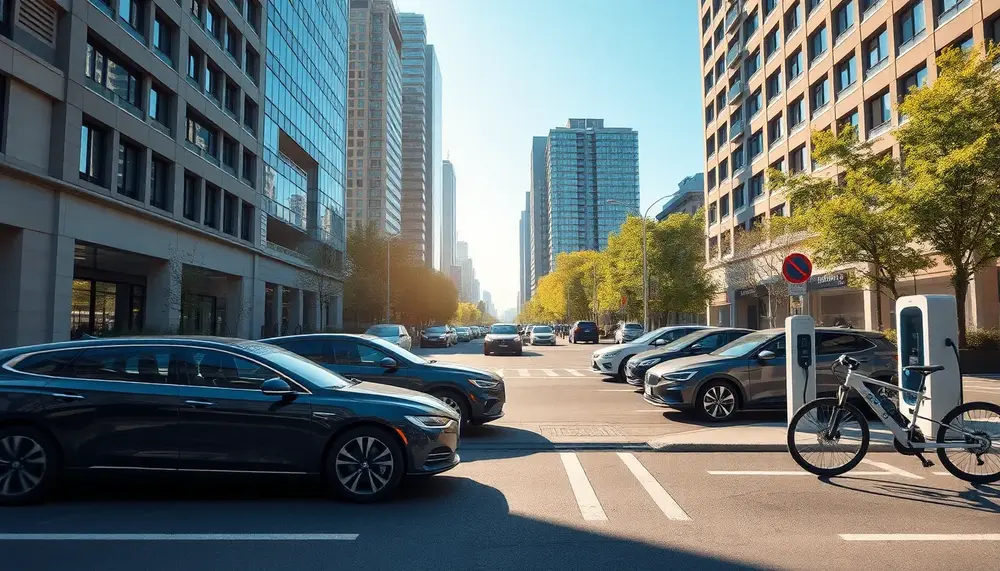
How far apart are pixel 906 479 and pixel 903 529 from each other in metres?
1.86

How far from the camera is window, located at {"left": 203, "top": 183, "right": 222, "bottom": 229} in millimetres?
30266

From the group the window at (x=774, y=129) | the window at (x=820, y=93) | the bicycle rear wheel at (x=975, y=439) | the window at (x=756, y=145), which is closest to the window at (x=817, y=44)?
the window at (x=820, y=93)

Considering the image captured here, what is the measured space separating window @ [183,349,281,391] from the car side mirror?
0.51ft


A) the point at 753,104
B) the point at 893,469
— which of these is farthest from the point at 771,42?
the point at 893,469

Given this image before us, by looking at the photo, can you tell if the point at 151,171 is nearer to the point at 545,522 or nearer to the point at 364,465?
the point at 364,465

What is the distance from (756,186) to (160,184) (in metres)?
35.4

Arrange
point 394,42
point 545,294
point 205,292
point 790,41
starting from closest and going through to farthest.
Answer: point 205,292
point 790,41
point 545,294
point 394,42

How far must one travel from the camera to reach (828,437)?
248 inches

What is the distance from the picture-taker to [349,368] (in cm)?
909

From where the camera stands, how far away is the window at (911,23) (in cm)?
2580

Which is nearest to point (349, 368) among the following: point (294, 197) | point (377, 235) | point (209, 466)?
point (209, 466)

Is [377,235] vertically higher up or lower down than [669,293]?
higher up

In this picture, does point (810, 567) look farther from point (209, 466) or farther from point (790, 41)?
point (790, 41)

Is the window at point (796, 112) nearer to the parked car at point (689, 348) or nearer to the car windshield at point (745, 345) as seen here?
the parked car at point (689, 348)
